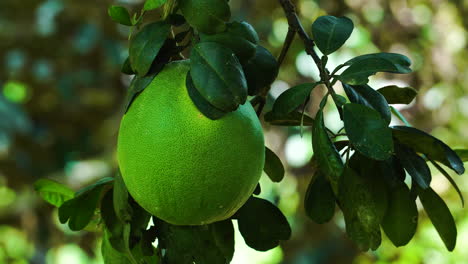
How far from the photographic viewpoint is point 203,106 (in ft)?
2.95

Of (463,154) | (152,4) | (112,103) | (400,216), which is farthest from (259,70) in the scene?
(112,103)

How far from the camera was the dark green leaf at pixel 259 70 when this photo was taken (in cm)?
100

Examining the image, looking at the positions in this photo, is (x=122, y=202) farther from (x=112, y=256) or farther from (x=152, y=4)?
(x=152, y=4)

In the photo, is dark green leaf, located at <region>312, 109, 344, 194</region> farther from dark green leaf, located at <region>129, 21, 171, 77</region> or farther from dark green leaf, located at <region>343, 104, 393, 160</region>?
dark green leaf, located at <region>129, 21, 171, 77</region>

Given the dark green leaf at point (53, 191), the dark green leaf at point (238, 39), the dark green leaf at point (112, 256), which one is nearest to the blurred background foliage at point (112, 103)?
the dark green leaf at point (53, 191)

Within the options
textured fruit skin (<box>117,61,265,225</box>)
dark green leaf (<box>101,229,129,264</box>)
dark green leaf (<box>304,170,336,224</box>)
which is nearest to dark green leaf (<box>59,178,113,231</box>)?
dark green leaf (<box>101,229,129,264</box>)

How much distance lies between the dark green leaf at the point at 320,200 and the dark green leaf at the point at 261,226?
0.06m

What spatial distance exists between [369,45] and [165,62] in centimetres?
242

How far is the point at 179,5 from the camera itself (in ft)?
3.16

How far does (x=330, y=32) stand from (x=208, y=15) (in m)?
0.23

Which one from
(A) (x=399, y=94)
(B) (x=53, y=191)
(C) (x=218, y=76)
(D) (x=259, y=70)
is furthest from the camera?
(B) (x=53, y=191)

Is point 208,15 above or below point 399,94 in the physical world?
above

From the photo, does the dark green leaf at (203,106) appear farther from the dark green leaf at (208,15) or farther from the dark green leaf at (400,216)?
the dark green leaf at (400,216)

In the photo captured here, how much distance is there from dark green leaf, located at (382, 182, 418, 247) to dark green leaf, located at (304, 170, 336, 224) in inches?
3.2
